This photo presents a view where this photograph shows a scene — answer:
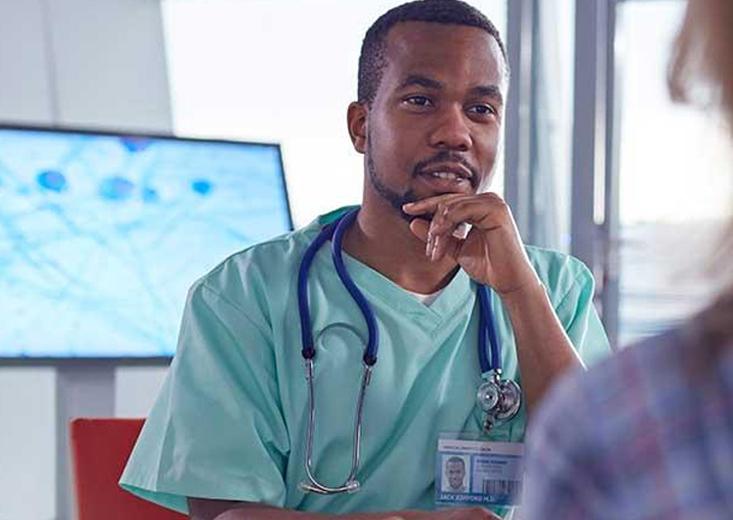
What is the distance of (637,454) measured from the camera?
0.37 metres

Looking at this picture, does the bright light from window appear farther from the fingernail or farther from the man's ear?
the fingernail

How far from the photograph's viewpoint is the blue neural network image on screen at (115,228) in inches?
82.6

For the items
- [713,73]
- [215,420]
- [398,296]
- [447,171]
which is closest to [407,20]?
[447,171]

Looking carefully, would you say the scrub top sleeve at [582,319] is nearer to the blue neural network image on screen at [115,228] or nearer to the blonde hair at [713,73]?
the blue neural network image on screen at [115,228]

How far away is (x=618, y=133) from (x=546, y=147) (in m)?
0.31

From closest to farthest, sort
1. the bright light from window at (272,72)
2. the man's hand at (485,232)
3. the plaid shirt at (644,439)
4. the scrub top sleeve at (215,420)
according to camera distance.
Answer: the plaid shirt at (644,439) < the scrub top sleeve at (215,420) < the man's hand at (485,232) < the bright light from window at (272,72)

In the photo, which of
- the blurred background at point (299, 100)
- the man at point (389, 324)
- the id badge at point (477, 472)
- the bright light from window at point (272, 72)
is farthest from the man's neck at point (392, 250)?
the bright light from window at point (272, 72)

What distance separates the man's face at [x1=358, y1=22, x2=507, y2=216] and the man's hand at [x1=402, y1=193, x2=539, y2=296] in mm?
34

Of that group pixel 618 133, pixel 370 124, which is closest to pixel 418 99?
pixel 370 124

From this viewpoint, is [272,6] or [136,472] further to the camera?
[272,6]

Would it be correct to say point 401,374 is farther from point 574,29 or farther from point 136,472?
point 574,29

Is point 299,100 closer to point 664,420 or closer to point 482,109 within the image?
point 482,109

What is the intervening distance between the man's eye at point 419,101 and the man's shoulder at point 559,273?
0.86 ft

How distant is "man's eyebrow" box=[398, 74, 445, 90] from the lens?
4.96 feet
